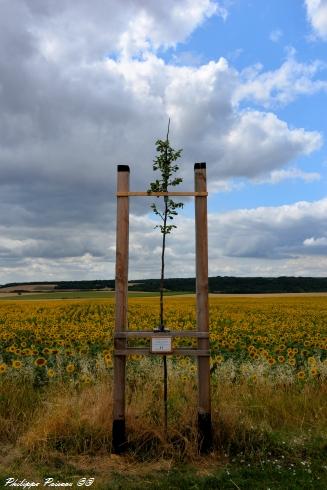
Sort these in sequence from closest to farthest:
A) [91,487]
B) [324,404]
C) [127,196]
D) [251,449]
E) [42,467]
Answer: [91,487] < [42,467] < [251,449] < [127,196] < [324,404]

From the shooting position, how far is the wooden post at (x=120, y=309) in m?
5.59

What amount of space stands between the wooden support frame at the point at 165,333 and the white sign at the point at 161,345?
1.8 inches

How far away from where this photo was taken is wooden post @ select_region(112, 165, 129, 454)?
5.59m

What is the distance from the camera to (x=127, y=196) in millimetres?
5918

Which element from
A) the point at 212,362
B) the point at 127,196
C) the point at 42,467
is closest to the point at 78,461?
the point at 42,467

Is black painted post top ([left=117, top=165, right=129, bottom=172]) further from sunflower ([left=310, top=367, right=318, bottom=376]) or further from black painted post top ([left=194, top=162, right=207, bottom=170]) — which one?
Result: sunflower ([left=310, top=367, right=318, bottom=376])

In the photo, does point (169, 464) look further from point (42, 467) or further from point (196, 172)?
point (196, 172)

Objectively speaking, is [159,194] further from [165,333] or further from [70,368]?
[70,368]

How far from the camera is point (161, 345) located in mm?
5496

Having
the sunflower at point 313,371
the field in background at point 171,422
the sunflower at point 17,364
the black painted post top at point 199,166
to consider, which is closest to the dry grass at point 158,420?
the field in background at point 171,422

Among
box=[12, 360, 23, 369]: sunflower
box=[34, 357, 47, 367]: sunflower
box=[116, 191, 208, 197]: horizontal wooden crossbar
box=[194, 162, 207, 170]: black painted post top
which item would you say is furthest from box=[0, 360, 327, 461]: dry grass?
box=[194, 162, 207, 170]: black painted post top

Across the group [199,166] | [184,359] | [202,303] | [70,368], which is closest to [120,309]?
[202,303]

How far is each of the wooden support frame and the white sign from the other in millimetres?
46

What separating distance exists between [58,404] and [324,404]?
3.57m
